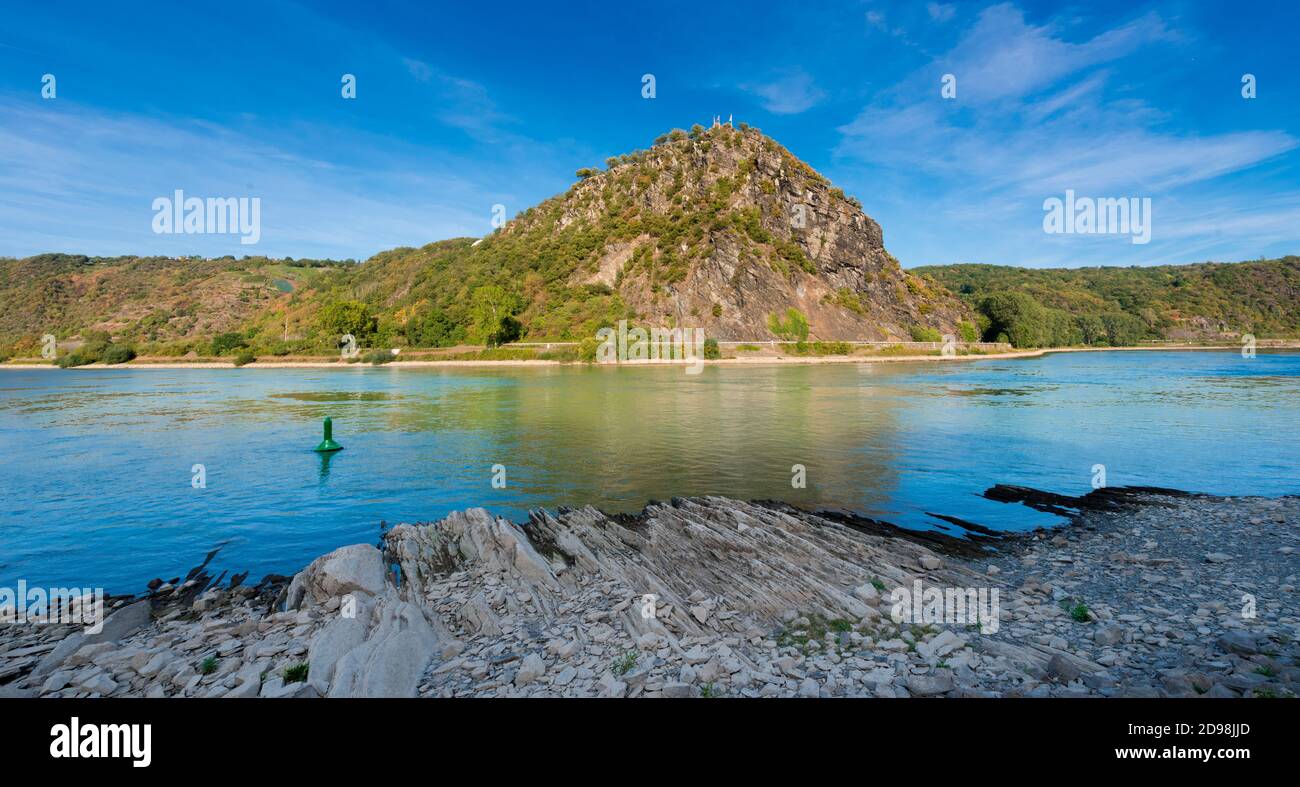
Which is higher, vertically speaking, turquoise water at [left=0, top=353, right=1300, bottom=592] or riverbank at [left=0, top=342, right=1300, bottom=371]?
riverbank at [left=0, top=342, right=1300, bottom=371]

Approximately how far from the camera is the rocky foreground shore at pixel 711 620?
23.8 feet

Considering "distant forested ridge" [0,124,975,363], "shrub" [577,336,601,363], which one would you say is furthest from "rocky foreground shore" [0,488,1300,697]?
"distant forested ridge" [0,124,975,363]

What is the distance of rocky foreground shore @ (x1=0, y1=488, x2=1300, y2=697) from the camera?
7.26 metres

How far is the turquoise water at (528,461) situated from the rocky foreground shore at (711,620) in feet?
11.7

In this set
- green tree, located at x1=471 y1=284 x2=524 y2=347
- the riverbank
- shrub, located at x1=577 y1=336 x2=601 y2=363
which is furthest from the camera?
green tree, located at x1=471 y1=284 x2=524 y2=347

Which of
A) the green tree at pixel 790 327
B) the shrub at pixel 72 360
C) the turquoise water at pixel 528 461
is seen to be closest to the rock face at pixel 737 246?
the green tree at pixel 790 327

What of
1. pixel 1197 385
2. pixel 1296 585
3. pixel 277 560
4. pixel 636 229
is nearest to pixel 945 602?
pixel 1296 585

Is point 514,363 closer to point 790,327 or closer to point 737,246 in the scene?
point 790,327

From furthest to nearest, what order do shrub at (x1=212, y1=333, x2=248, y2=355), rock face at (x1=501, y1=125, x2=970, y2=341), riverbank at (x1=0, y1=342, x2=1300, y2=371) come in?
rock face at (x1=501, y1=125, x2=970, y2=341), shrub at (x1=212, y1=333, x2=248, y2=355), riverbank at (x1=0, y1=342, x2=1300, y2=371)

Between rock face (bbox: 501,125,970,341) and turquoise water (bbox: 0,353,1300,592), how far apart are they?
293 feet

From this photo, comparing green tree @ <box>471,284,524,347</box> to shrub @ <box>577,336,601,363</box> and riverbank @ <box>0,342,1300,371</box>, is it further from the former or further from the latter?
shrub @ <box>577,336,601,363</box>

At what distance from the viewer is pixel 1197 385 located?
207 ft
